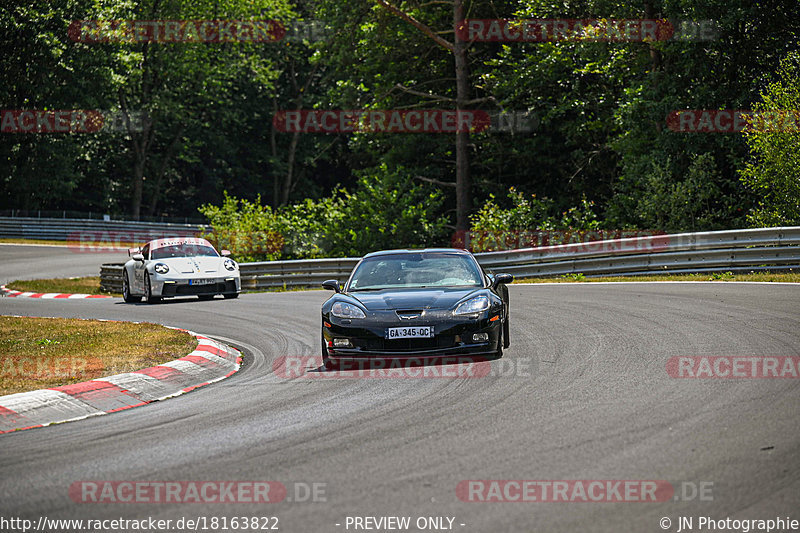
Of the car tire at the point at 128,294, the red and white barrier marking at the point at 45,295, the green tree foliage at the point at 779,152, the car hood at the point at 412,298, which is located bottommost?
the red and white barrier marking at the point at 45,295

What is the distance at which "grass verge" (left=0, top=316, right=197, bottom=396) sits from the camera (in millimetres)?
9234

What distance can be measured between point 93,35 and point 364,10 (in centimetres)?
2474

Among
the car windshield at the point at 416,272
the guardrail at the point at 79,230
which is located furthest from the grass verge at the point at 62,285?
the guardrail at the point at 79,230

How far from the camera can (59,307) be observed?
19875 mm

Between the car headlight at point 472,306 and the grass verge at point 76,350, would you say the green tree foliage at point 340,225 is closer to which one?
the grass verge at point 76,350

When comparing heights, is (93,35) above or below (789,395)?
above

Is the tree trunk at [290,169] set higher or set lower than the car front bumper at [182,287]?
higher

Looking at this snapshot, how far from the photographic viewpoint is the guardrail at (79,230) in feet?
164

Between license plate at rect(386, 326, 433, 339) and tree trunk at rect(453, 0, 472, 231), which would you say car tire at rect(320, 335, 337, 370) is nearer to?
license plate at rect(386, 326, 433, 339)

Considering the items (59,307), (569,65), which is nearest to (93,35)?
(569,65)

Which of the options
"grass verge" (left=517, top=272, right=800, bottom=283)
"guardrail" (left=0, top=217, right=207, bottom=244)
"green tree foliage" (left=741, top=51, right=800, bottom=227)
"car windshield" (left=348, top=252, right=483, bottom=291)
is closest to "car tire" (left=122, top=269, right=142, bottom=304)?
"grass verge" (left=517, top=272, right=800, bottom=283)

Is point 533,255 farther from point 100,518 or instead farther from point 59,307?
point 100,518

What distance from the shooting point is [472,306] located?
33.4 feet

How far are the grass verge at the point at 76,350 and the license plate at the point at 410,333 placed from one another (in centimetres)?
248
